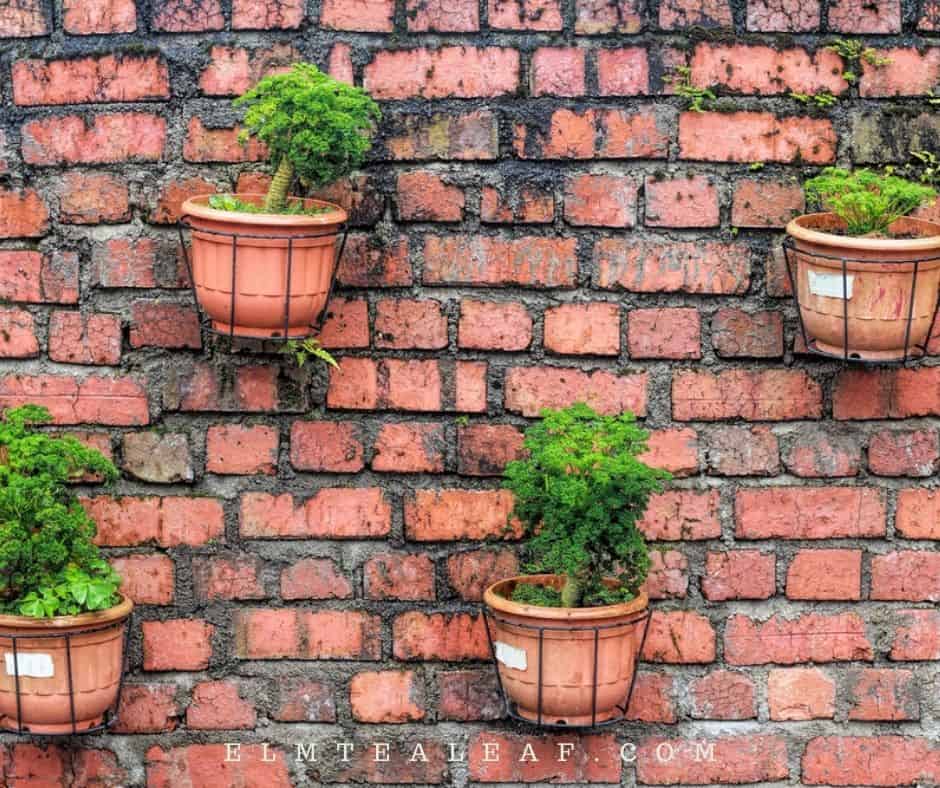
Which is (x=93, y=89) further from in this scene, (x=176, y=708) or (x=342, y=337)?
(x=176, y=708)

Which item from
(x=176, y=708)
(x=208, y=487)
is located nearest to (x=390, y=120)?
(x=208, y=487)

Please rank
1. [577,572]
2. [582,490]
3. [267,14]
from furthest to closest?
[267,14], [577,572], [582,490]

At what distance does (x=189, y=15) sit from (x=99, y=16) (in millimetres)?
138

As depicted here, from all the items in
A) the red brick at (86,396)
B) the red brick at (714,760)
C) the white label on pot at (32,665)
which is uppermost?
the red brick at (86,396)

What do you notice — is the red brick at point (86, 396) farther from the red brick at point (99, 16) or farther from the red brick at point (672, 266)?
the red brick at point (672, 266)

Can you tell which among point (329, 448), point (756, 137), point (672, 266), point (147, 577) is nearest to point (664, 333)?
point (672, 266)

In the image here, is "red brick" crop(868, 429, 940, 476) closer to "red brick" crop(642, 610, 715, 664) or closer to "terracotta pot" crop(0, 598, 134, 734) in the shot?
"red brick" crop(642, 610, 715, 664)

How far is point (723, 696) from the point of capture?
233cm

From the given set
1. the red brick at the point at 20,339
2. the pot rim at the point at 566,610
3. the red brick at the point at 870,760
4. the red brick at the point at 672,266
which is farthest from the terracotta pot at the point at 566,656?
the red brick at the point at 20,339

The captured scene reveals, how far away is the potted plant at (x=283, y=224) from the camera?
206 cm

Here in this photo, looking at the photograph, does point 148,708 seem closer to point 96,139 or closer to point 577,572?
point 577,572

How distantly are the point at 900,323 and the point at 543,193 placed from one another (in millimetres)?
560

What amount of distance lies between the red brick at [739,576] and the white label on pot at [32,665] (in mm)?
984

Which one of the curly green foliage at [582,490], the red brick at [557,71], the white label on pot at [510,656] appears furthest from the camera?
the red brick at [557,71]
